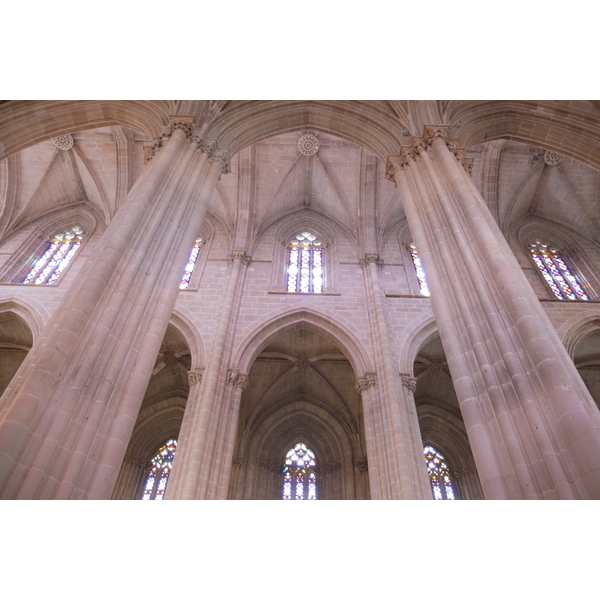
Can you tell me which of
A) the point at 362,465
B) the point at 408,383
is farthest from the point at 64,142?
the point at 362,465

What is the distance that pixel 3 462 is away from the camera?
11.7 feet

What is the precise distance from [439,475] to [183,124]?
14.7 metres

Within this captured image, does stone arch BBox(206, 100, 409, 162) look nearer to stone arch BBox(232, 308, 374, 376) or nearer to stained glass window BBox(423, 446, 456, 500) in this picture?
stone arch BBox(232, 308, 374, 376)

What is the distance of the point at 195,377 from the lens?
1138cm

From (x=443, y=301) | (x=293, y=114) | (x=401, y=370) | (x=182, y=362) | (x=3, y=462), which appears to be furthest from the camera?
(x=182, y=362)

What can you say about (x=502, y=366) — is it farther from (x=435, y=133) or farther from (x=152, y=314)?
(x=435, y=133)

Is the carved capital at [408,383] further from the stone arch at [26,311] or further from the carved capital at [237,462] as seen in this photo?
the stone arch at [26,311]

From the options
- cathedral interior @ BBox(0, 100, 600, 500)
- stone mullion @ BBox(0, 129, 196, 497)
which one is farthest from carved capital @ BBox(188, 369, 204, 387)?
stone mullion @ BBox(0, 129, 196, 497)

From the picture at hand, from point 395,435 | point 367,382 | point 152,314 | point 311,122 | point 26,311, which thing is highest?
point 311,122

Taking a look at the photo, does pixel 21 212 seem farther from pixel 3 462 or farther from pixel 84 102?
pixel 3 462

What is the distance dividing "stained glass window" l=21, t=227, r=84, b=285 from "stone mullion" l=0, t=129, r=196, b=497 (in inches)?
404

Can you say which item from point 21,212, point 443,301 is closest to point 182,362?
point 21,212

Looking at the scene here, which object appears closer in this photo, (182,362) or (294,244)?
(182,362)

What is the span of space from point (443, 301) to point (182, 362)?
11.6m
